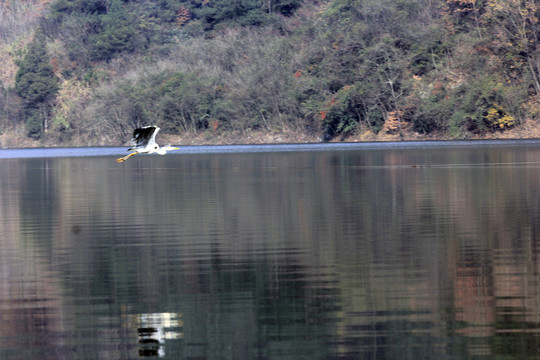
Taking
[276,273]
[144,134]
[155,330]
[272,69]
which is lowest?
[155,330]

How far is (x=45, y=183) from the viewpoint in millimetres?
38031

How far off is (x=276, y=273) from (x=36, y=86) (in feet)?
276

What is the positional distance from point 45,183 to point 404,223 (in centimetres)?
2100

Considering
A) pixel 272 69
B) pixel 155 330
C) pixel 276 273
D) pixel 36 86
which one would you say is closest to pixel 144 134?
pixel 276 273

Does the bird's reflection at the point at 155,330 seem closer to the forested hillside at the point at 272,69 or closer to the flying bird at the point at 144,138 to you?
the flying bird at the point at 144,138

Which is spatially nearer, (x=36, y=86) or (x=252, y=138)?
(x=252, y=138)

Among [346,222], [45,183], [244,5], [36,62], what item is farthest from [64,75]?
[346,222]

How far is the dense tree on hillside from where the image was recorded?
94938 mm

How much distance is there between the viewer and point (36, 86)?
3738 inches

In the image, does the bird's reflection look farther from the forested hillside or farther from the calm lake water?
the forested hillside

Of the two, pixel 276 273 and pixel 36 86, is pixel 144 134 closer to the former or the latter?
pixel 276 273

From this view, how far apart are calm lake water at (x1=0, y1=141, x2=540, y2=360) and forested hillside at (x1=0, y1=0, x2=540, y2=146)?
40929mm

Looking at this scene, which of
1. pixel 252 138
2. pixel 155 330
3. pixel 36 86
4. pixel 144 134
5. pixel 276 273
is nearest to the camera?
pixel 155 330

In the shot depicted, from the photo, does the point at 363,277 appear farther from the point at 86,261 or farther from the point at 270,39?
the point at 270,39
